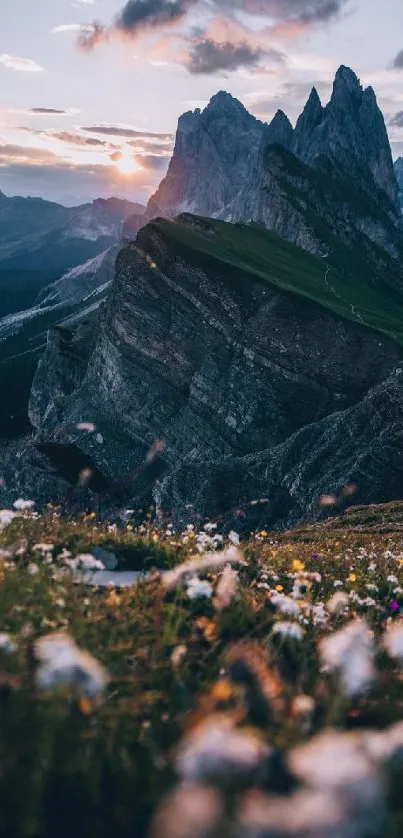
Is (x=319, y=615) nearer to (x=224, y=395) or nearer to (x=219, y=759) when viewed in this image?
(x=219, y=759)

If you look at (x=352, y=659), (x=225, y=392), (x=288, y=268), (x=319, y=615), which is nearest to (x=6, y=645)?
(x=352, y=659)

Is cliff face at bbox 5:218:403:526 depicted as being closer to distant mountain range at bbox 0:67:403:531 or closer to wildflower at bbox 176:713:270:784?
distant mountain range at bbox 0:67:403:531

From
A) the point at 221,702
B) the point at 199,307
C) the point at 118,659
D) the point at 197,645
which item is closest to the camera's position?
the point at 221,702

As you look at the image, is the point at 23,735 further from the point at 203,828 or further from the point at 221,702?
the point at 203,828

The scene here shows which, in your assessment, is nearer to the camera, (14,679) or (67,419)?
(14,679)

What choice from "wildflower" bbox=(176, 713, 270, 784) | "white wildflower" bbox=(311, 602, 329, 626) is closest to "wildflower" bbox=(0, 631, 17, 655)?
"wildflower" bbox=(176, 713, 270, 784)

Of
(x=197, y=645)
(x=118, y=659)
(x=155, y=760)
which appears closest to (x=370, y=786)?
(x=155, y=760)

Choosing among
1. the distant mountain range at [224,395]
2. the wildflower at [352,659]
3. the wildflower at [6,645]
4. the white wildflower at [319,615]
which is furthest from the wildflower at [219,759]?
the distant mountain range at [224,395]
